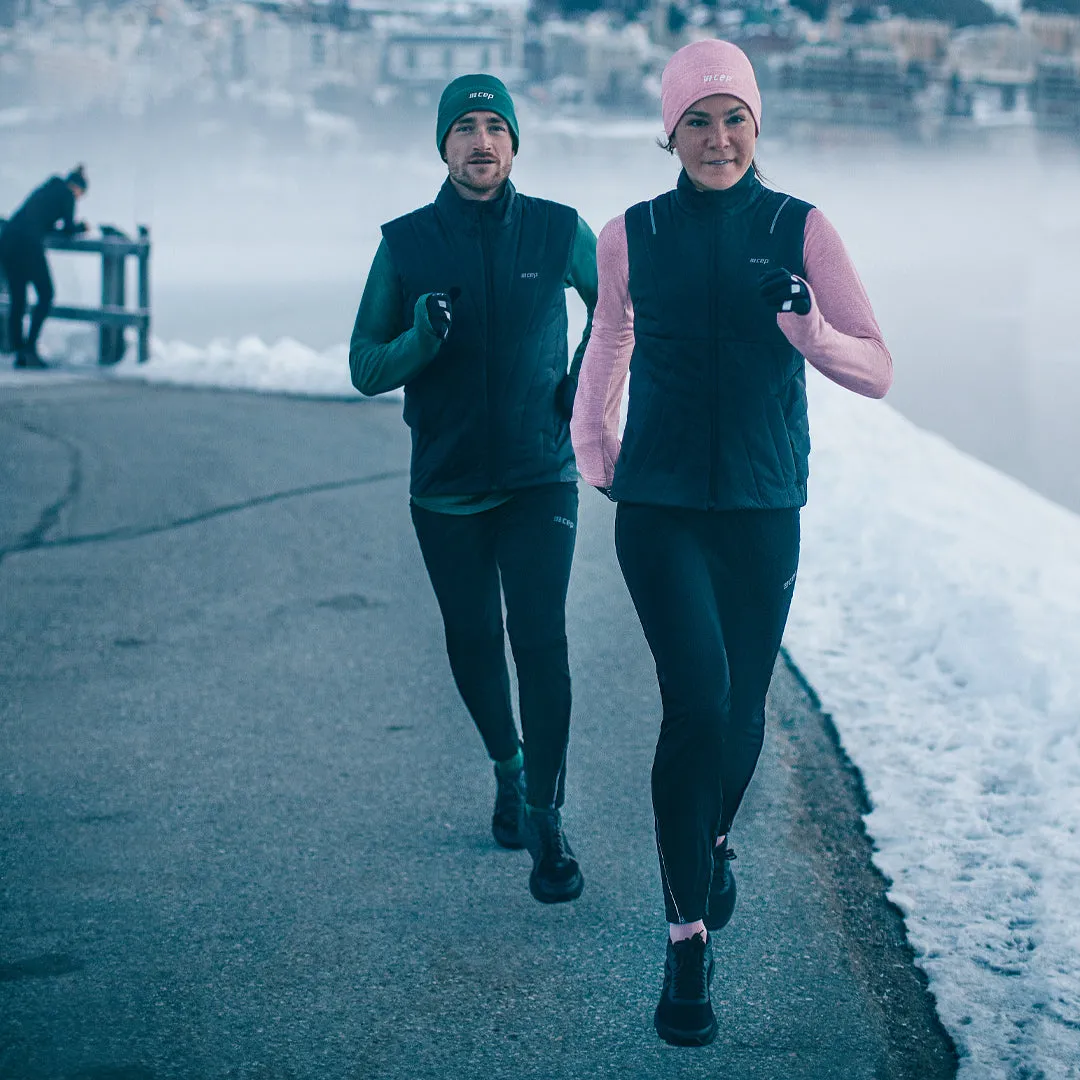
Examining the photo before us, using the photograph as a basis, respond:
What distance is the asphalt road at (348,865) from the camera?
2.87 metres

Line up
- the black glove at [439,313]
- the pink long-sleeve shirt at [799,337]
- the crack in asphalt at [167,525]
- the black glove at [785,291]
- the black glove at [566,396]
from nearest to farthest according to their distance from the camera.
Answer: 1. the black glove at [785,291]
2. the pink long-sleeve shirt at [799,337]
3. the black glove at [439,313]
4. the black glove at [566,396]
5. the crack in asphalt at [167,525]

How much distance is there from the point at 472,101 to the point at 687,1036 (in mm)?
2297

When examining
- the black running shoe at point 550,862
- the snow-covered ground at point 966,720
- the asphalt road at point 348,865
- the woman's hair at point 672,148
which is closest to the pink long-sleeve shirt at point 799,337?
the woman's hair at point 672,148

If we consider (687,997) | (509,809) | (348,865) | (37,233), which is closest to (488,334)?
(509,809)

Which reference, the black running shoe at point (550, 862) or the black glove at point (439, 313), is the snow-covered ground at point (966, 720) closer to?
the black running shoe at point (550, 862)

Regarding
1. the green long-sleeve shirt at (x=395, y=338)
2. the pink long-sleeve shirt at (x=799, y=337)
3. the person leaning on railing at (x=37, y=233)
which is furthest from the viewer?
the person leaning on railing at (x=37, y=233)

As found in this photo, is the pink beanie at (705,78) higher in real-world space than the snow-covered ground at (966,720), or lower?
higher

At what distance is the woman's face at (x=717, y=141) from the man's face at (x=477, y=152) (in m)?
0.71

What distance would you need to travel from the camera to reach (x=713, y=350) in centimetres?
298

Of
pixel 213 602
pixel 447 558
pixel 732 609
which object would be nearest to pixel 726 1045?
pixel 732 609

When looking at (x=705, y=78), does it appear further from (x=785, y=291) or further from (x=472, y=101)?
(x=472, y=101)

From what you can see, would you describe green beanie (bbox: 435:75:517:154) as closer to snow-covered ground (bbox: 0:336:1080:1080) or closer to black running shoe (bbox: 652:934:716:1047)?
black running shoe (bbox: 652:934:716:1047)

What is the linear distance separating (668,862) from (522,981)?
0.47 metres

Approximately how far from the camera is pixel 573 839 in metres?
4.02
